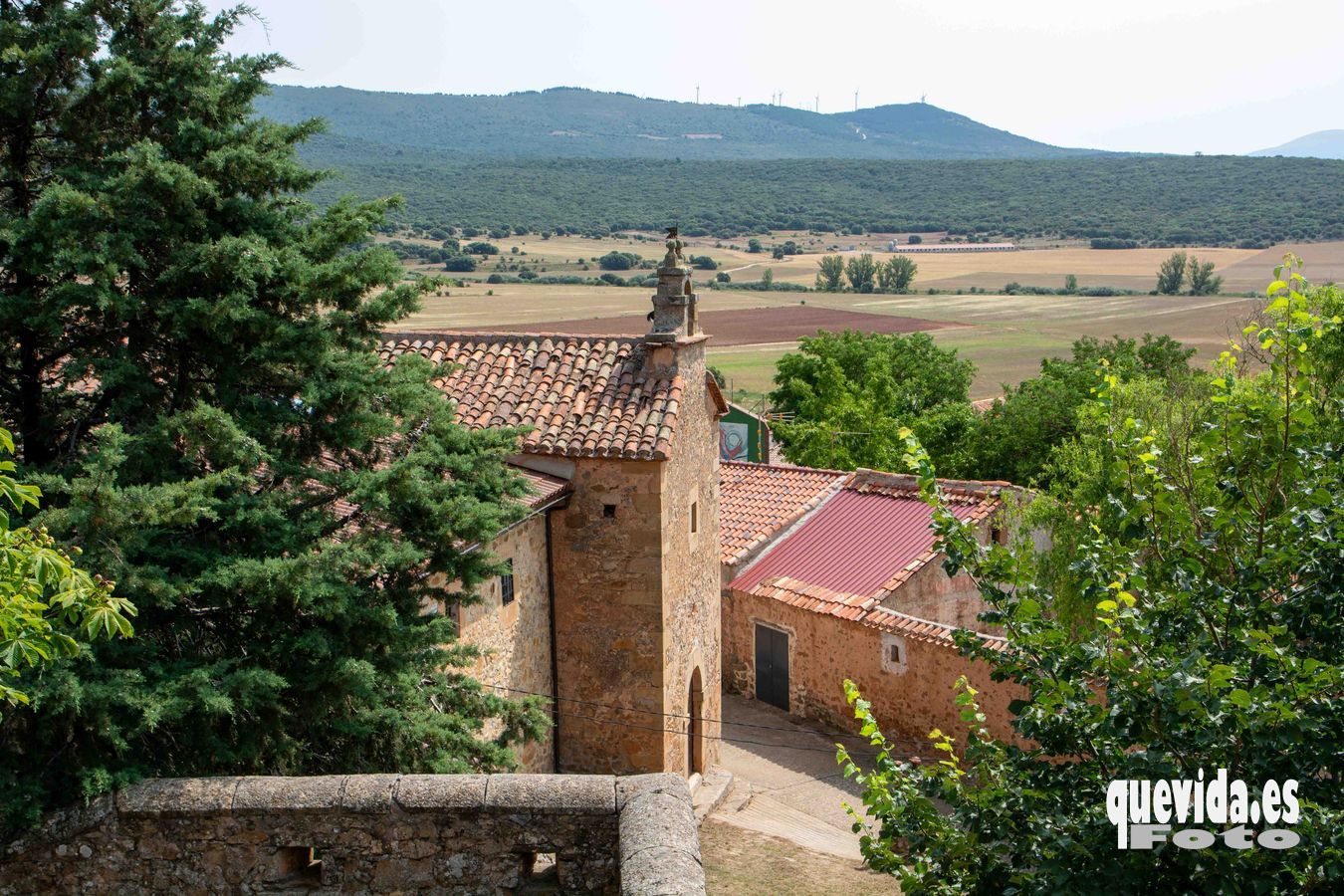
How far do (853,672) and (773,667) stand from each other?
6.83 feet

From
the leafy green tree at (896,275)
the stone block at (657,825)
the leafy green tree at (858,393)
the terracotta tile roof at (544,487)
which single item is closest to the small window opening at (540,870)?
the stone block at (657,825)

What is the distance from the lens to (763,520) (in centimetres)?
2481

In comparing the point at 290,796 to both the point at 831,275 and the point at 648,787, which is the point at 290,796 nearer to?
the point at 648,787

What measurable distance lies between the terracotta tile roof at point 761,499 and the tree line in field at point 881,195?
8641cm

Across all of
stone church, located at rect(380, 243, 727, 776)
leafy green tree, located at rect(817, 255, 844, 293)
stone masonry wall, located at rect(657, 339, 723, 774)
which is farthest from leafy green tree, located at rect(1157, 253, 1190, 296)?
stone church, located at rect(380, 243, 727, 776)

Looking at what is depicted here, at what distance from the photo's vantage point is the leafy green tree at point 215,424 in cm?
937

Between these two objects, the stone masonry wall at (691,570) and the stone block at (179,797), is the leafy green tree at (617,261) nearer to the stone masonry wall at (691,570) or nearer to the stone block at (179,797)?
the stone masonry wall at (691,570)

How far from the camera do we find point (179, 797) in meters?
7.64

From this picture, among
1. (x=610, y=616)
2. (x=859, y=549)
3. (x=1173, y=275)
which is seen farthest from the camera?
(x=1173, y=275)

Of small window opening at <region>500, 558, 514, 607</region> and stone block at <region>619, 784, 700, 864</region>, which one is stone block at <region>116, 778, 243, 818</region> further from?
small window opening at <region>500, 558, 514, 607</region>

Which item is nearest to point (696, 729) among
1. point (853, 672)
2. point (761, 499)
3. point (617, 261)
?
point (853, 672)

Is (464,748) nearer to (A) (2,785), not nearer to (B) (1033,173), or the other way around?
(A) (2,785)

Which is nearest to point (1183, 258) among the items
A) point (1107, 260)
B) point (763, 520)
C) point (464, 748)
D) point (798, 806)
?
point (1107, 260)

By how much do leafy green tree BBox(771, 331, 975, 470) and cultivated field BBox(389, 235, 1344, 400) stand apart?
57.0 feet
